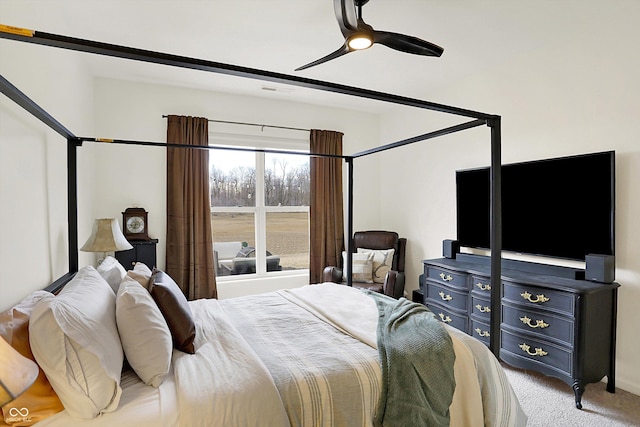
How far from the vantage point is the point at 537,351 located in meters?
2.54

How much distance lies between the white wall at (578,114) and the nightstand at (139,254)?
10.1 feet

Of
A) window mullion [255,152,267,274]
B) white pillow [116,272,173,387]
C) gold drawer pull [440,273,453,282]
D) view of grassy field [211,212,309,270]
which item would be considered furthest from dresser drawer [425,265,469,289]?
white pillow [116,272,173,387]

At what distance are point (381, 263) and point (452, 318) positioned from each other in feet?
3.78

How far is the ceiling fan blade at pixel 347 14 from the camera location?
1.86 meters

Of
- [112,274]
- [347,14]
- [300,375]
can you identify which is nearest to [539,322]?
[300,375]

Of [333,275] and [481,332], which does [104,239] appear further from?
[481,332]

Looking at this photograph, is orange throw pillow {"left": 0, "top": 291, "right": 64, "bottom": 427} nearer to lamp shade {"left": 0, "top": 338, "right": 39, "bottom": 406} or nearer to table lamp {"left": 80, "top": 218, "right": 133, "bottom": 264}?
lamp shade {"left": 0, "top": 338, "right": 39, "bottom": 406}

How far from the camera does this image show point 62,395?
116cm

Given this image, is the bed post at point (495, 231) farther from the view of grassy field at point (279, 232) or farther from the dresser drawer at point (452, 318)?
the view of grassy field at point (279, 232)

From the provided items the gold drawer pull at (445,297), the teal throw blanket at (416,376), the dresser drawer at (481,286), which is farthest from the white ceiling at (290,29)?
the gold drawer pull at (445,297)

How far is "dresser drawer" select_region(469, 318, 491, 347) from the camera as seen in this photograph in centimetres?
287

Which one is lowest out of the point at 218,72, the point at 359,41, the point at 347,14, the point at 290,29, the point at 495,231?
the point at 495,231

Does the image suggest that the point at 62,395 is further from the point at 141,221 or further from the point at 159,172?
the point at 159,172

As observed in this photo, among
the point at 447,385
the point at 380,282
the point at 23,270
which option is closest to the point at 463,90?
the point at 380,282
